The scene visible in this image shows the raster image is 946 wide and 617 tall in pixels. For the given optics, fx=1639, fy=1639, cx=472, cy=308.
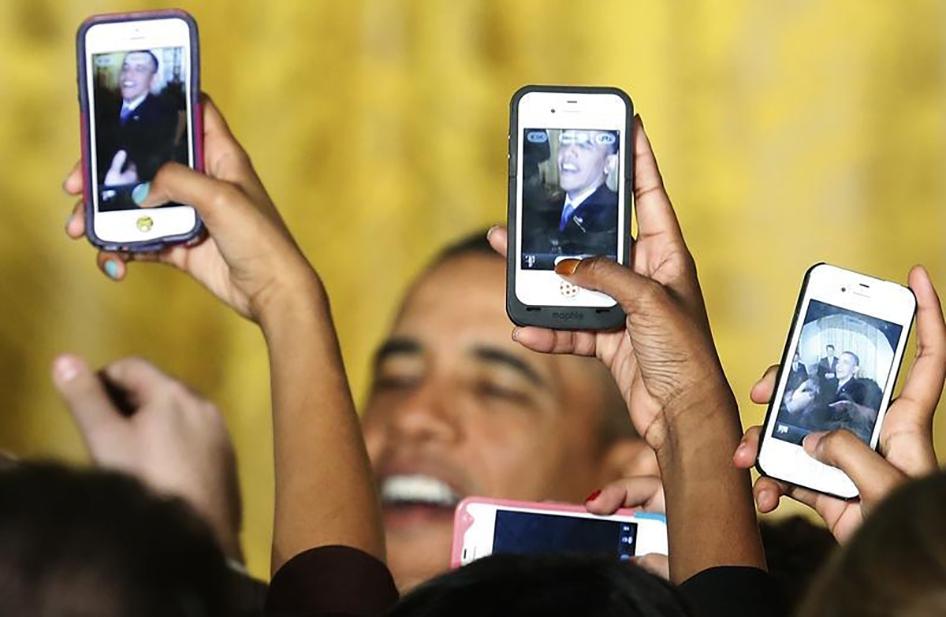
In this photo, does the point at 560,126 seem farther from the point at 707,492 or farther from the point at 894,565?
the point at 894,565

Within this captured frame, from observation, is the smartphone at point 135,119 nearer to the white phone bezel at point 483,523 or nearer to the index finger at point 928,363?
the white phone bezel at point 483,523

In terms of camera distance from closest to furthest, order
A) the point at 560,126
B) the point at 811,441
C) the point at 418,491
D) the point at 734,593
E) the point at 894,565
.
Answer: the point at 894,565, the point at 734,593, the point at 811,441, the point at 560,126, the point at 418,491

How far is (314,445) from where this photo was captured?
2.66 feet

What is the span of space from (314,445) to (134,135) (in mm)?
299

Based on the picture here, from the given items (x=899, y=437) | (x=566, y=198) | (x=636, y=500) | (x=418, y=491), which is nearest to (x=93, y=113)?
(x=566, y=198)

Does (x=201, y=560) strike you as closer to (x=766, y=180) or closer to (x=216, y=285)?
(x=216, y=285)

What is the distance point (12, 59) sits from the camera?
1.66 meters

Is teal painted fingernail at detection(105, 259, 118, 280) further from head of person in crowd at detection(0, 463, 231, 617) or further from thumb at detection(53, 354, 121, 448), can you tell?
head of person in crowd at detection(0, 463, 231, 617)

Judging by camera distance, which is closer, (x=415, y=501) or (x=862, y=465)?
(x=862, y=465)

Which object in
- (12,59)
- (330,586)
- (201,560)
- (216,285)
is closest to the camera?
(201,560)

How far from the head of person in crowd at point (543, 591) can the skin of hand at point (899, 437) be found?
0.94 feet

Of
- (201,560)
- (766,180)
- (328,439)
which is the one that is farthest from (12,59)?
(201,560)

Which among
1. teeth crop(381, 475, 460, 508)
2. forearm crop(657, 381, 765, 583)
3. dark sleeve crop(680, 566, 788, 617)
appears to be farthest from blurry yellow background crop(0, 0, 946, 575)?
dark sleeve crop(680, 566, 788, 617)

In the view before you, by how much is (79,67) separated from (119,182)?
0.08m
